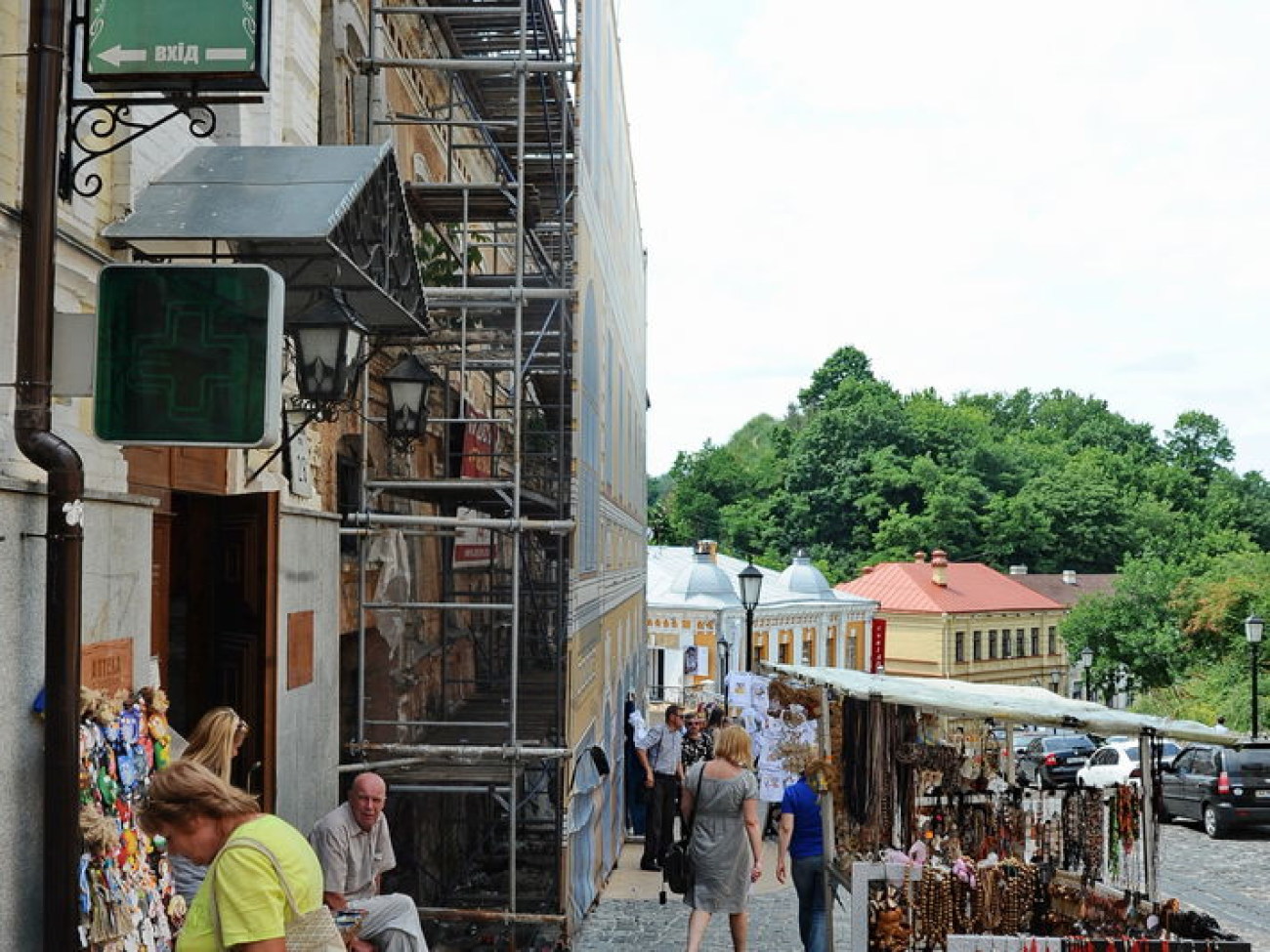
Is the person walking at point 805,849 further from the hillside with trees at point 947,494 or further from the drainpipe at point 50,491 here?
the hillside with trees at point 947,494

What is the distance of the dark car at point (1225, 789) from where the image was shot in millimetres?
20562

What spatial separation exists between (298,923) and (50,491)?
1.75 m

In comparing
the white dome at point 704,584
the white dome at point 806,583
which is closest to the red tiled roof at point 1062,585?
the white dome at point 806,583

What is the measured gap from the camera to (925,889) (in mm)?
8719

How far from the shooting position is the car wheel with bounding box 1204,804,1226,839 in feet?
68.3

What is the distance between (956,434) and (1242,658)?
47.6 meters

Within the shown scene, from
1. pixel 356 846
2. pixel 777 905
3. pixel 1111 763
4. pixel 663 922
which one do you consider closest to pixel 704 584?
pixel 1111 763

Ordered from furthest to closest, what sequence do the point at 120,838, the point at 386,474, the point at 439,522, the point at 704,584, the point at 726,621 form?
the point at 704,584
the point at 726,621
the point at 386,474
the point at 439,522
the point at 120,838

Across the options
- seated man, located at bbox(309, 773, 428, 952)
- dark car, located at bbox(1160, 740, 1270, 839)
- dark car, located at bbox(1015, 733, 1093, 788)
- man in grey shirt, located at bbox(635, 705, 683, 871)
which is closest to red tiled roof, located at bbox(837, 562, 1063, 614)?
dark car, located at bbox(1015, 733, 1093, 788)

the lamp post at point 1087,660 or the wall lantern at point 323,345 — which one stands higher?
the wall lantern at point 323,345

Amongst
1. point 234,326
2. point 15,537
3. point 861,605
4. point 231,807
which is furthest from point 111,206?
point 861,605

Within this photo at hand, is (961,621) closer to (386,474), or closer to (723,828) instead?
(386,474)

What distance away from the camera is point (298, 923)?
4199mm

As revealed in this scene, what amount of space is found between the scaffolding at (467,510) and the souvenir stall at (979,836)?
2.31 meters
